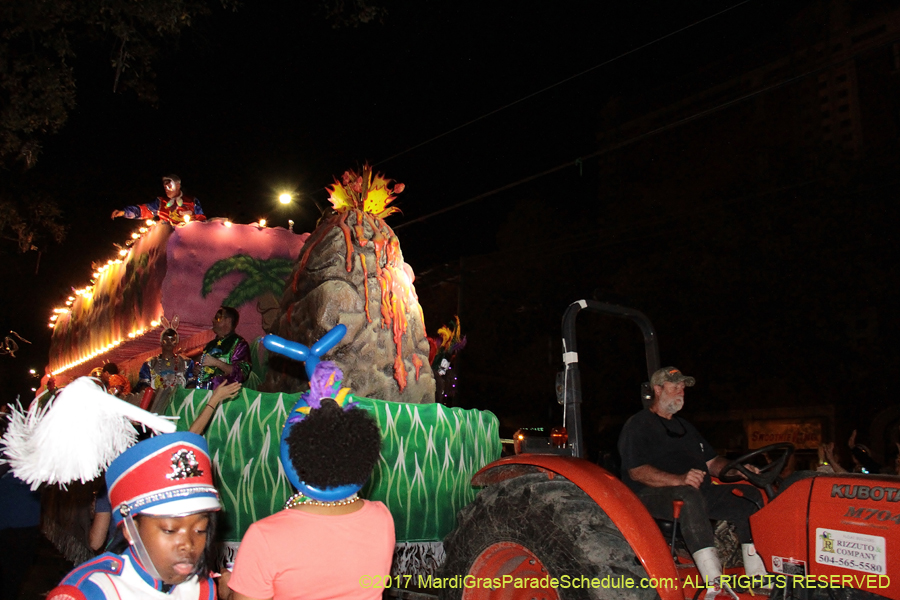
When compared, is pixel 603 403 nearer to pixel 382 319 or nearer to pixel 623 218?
pixel 623 218

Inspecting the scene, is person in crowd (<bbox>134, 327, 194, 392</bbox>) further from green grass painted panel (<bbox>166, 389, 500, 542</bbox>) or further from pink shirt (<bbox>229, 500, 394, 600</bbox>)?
pink shirt (<bbox>229, 500, 394, 600</bbox>)

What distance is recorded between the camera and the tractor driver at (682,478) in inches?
153

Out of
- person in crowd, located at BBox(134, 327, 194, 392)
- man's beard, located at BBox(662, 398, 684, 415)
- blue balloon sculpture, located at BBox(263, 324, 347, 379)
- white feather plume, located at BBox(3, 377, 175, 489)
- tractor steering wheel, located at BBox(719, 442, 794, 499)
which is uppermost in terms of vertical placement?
person in crowd, located at BBox(134, 327, 194, 392)

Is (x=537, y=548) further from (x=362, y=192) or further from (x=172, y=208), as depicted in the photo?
(x=172, y=208)

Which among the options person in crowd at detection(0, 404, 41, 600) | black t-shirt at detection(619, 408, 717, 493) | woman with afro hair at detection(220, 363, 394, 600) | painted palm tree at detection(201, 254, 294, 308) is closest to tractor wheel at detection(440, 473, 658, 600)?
black t-shirt at detection(619, 408, 717, 493)

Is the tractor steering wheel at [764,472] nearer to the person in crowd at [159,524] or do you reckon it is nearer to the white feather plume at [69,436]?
the person in crowd at [159,524]

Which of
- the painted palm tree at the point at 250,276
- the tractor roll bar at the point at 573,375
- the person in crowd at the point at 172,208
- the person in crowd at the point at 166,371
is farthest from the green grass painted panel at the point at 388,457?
the person in crowd at the point at 172,208

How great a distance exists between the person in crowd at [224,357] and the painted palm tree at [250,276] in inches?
105

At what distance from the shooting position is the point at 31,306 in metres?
22.7

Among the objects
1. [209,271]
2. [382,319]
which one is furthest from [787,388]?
[209,271]

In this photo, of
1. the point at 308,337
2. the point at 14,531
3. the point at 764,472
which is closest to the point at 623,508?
the point at 764,472

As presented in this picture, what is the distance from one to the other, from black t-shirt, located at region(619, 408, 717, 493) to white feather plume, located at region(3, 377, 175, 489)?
10.1ft

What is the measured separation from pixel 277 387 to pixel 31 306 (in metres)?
17.4

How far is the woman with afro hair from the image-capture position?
7.19 feet
